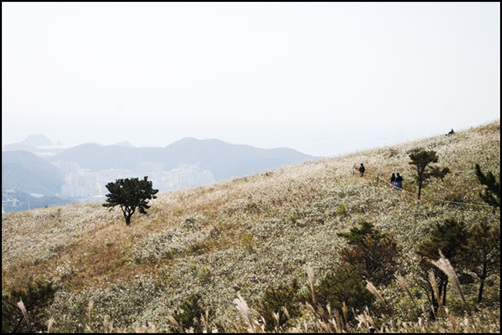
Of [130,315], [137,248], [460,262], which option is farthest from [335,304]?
[137,248]

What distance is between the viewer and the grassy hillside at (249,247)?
11031 mm

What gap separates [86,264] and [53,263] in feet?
10.5

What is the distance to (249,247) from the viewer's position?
16734 millimetres

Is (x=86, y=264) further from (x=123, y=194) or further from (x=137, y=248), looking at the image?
(x=123, y=194)

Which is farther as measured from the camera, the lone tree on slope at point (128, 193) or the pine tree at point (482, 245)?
the lone tree on slope at point (128, 193)

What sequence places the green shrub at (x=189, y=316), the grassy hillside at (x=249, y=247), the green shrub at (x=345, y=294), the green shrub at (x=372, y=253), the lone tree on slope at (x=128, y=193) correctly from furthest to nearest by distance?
1. the lone tree on slope at (x=128, y=193)
2. the grassy hillside at (x=249, y=247)
3. the green shrub at (x=372, y=253)
4. the green shrub at (x=189, y=316)
5. the green shrub at (x=345, y=294)

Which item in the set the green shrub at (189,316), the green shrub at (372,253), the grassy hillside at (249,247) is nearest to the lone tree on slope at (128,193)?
the grassy hillside at (249,247)

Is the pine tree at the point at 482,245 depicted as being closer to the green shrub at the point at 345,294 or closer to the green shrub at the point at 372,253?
the green shrub at the point at 345,294

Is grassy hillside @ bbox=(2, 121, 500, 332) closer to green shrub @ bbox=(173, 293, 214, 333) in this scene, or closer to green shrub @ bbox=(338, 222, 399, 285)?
green shrub @ bbox=(338, 222, 399, 285)

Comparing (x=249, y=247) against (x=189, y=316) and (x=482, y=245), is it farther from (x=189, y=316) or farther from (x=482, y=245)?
(x=482, y=245)

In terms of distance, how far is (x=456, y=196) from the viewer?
15.8 meters

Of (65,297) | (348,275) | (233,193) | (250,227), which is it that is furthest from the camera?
(233,193)

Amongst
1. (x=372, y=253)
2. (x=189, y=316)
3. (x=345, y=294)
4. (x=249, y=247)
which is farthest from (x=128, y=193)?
(x=345, y=294)

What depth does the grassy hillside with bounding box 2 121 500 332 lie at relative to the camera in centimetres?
1103
